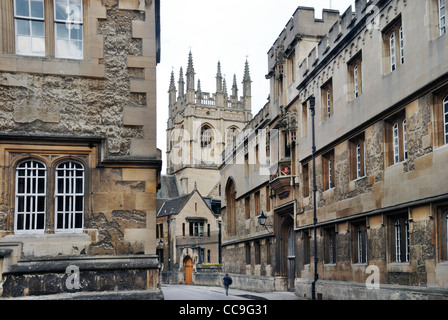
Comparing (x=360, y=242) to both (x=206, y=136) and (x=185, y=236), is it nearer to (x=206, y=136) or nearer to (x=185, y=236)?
(x=185, y=236)

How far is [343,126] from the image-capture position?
23203 millimetres

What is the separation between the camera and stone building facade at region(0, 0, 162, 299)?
1142cm

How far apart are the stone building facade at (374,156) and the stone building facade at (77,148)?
26.2 feet

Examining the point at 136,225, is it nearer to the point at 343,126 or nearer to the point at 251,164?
the point at 343,126

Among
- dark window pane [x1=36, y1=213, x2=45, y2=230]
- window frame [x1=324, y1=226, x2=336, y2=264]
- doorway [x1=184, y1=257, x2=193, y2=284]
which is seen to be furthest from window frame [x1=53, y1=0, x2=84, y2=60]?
doorway [x1=184, y1=257, x2=193, y2=284]

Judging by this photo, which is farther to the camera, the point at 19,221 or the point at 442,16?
the point at 442,16

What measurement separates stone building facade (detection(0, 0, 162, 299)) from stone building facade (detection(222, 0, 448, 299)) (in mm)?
7989

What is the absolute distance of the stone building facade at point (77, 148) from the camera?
1142 centimetres

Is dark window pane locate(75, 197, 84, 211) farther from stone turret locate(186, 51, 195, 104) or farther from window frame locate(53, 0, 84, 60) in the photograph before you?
stone turret locate(186, 51, 195, 104)

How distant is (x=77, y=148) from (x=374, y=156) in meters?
11.5

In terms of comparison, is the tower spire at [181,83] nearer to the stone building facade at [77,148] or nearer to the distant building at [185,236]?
the distant building at [185,236]

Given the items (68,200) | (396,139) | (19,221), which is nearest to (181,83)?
(396,139)

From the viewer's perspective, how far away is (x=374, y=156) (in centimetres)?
2041

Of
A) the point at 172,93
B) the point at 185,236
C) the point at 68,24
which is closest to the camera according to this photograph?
the point at 68,24
